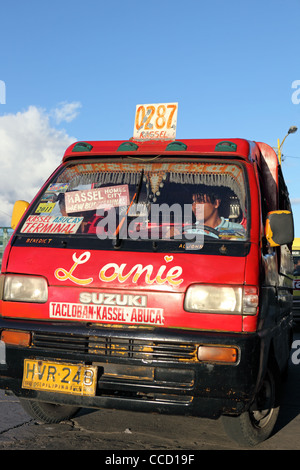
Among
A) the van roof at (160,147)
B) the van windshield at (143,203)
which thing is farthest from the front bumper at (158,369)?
the van roof at (160,147)

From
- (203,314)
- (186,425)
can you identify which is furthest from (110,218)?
(186,425)

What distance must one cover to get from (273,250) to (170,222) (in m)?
0.99

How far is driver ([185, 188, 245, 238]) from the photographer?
392 cm

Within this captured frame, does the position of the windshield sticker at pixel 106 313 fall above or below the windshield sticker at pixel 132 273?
below

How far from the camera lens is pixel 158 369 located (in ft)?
11.3

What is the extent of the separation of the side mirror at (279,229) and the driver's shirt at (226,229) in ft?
0.79

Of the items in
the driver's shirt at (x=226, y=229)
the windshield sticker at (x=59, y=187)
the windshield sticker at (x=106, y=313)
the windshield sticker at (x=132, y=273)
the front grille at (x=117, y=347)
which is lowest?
the front grille at (x=117, y=347)

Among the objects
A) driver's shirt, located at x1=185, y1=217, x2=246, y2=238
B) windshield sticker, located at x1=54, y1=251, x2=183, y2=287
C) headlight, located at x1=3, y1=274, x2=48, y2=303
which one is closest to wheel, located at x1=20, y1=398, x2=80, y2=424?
headlight, located at x1=3, y1=274, x2=48, y2=303

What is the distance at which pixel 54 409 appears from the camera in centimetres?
448

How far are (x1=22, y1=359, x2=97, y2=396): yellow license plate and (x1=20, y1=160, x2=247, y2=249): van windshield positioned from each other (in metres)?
0.93

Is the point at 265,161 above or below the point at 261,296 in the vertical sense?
above

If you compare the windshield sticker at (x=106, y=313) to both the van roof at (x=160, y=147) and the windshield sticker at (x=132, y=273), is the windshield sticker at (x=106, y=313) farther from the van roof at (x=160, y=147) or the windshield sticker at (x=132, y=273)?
the van roof at (x=160, y=147)

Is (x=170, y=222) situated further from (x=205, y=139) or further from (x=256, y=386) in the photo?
(x=256, y=386)

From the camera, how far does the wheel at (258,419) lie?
390 centimetres
